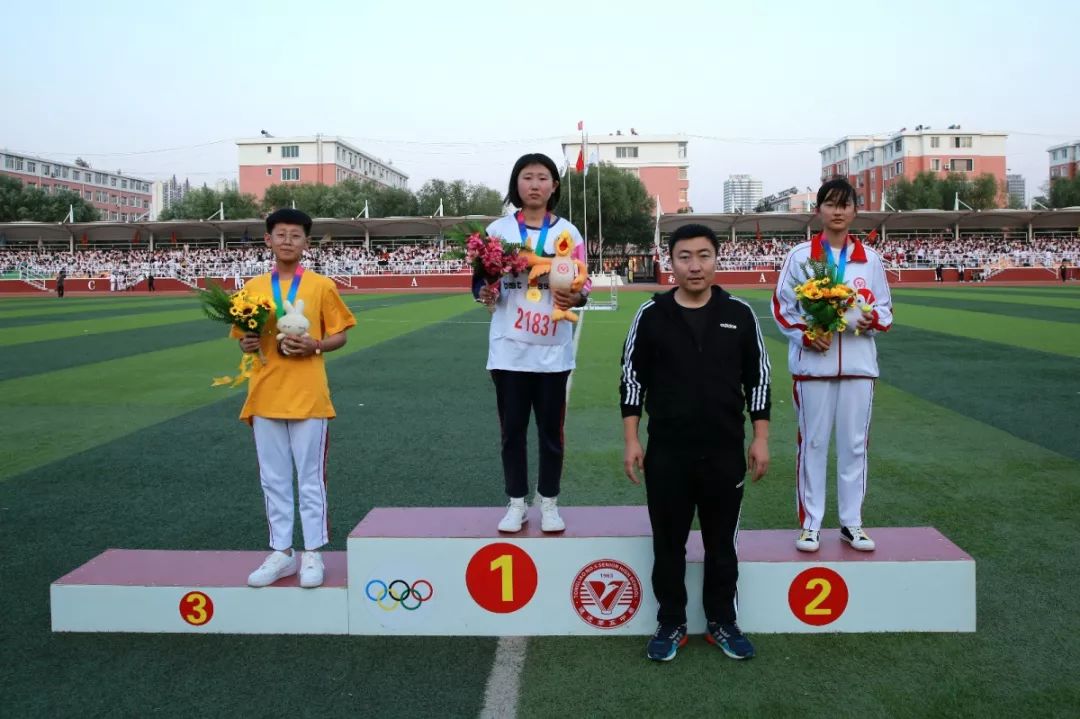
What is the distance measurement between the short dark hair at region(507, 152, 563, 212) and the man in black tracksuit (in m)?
0.77

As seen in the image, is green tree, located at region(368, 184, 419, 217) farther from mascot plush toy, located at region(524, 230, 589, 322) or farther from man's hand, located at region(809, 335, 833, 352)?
man's hand, located at region(809, 335, 833, 352)

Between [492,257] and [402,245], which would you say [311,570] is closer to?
[492,257]

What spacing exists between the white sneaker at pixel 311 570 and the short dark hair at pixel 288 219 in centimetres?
154

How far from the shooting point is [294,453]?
13.3 ft

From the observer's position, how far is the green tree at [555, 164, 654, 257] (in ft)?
203

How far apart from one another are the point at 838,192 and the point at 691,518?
1.79 meters

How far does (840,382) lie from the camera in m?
4.18

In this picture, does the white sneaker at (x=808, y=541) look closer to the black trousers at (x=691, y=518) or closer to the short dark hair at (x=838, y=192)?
the black trousers at (x=691, y=518)

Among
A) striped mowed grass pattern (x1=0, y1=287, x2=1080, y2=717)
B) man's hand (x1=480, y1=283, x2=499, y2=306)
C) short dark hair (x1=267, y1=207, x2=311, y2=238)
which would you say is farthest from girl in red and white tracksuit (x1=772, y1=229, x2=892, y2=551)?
short dark hair (x1=267, y1=207, x2=311, y2=238)

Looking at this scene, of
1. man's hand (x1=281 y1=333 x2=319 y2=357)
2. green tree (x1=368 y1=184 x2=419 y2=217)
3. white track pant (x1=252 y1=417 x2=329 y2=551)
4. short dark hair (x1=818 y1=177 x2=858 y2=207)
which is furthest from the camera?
green tree (x1=368 y1=184 x2=419 y2=217)

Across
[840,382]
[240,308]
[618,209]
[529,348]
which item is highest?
[618,209]

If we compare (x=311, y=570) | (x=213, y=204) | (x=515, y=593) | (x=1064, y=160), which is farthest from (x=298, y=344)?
(x=1064, y=160)

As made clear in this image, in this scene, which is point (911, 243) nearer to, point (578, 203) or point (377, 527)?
point (578, 203)

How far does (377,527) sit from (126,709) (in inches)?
50.4
